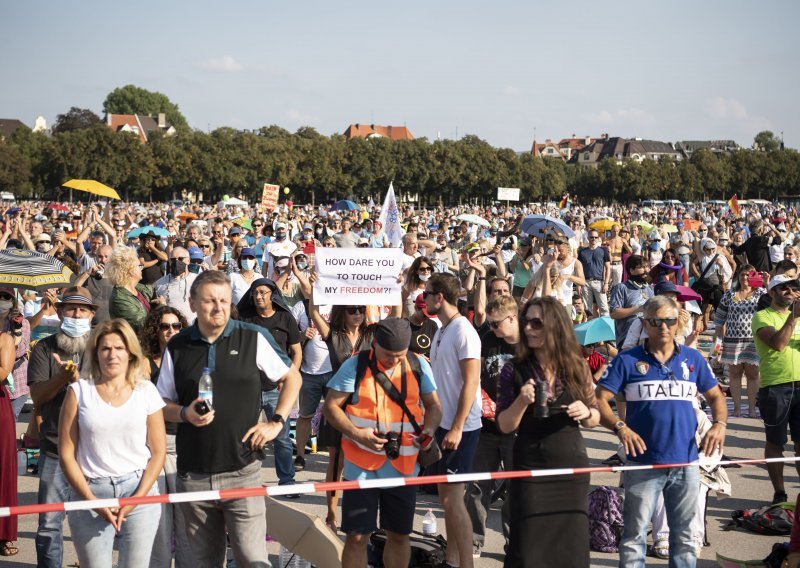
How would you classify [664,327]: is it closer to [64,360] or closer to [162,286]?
[64,360]

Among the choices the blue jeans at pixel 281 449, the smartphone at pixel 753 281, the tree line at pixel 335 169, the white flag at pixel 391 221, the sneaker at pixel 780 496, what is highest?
the tree line at pixel 335 169

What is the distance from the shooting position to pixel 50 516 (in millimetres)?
5379

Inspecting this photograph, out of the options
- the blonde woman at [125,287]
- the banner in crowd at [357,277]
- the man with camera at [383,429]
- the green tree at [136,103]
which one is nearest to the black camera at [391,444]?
the man with camera at [383,429]

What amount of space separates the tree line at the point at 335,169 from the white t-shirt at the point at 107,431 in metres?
76.0

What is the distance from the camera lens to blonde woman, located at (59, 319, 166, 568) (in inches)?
176

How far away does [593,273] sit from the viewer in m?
15.2

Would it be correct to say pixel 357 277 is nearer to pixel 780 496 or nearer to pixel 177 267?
pixel 177 267

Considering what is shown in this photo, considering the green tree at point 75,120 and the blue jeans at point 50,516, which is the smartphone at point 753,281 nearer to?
the blue jeans at point 50,516

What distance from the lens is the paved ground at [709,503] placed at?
628 centimetres

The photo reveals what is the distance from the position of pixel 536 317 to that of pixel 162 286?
19.0 ft

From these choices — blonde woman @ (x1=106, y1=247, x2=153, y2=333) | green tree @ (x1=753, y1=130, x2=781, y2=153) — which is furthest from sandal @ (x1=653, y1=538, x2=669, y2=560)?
green tree @ (x1=753, y1=130, x2=781, y2=153)

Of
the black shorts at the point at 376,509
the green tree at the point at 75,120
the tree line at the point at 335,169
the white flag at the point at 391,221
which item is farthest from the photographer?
the green tree at the point at 75,120

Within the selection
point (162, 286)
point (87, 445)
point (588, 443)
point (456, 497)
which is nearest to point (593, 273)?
point (588, 443)

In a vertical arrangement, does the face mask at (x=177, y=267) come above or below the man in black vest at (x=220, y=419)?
above
